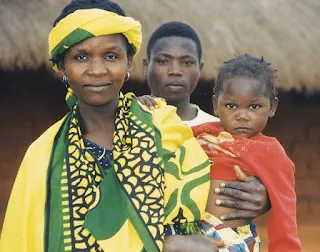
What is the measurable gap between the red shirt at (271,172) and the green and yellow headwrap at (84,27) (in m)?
0.65

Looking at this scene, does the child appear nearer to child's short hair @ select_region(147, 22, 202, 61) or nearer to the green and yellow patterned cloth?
the green and yellow patterned cloth

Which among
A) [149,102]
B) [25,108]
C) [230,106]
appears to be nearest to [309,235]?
[25,108]

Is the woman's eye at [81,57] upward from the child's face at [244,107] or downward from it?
upward

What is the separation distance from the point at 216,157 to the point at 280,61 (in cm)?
366

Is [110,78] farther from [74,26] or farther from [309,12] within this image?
[309,12]

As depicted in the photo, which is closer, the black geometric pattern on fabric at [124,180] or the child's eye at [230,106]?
the black geometric pattern on fabric at [124,180]

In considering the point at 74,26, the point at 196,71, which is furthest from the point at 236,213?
the point at 196,71

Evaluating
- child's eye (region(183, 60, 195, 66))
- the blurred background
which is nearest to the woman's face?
child's eye (region(183, 60, 195, 66))

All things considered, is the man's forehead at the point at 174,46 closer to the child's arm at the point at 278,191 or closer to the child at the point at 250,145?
the child at the point at 250,145

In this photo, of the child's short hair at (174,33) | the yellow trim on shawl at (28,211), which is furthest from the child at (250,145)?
the child's short hair at (174,33)

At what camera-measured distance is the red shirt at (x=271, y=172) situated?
2.92 m

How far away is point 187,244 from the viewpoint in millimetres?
2631

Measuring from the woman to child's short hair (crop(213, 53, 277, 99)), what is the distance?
42cm

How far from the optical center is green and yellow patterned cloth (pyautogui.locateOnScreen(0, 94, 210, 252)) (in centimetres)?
256
